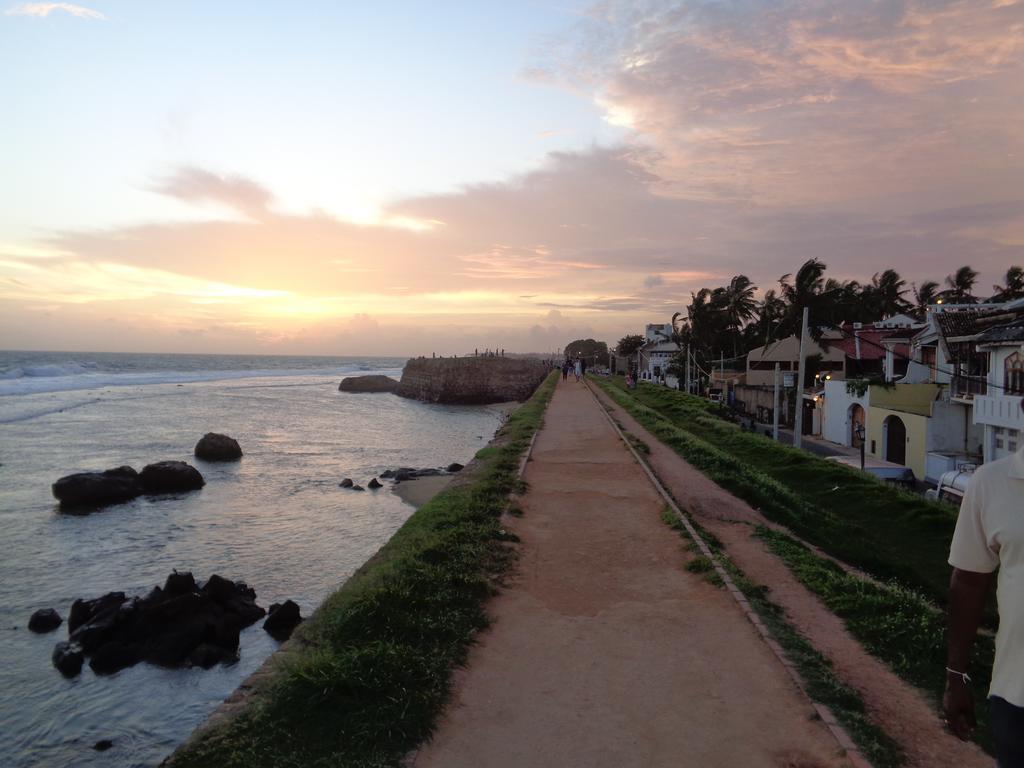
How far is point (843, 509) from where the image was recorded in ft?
57.1

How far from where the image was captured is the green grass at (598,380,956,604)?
12.8 meters

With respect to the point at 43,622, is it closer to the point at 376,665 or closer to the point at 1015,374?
the point at 376,665

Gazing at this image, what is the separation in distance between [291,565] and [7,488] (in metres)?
13.3

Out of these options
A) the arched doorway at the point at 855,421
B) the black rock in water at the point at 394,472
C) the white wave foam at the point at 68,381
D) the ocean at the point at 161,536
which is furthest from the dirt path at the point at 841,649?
the white wave foam at the point at 68,381

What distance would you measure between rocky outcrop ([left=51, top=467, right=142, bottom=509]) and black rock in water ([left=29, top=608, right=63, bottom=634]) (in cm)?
852

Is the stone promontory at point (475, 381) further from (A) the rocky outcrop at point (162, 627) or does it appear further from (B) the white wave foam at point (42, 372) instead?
(A) the rocky outcrop at point (162, 627)

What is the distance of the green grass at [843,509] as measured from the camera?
12750mm

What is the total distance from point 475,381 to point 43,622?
51037 mm

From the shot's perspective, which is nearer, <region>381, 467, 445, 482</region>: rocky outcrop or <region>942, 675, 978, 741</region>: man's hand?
<region>942, 675, 978, 741</region>: man's hand

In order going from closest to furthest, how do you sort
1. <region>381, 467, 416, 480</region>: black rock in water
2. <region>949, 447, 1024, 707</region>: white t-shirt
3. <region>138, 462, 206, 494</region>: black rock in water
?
<region>949, 447, 1024, 707</region>: white t-shirt < <region>138, 462, 206, 494</region>: black rock in water < <region>381, 467, 416, 480</region>: black rock in water

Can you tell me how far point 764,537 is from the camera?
11031 millimetres

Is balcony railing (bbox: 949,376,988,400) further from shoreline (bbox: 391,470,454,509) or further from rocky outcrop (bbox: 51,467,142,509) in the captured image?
rocky outcrop (bbox: 51,467,142,509)

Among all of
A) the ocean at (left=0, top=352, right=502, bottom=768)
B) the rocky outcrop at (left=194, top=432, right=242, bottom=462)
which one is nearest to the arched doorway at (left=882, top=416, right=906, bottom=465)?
the ocean at (left=0, top=352, right=502, bottom=768)

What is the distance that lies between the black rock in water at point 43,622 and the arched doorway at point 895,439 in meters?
27.1
